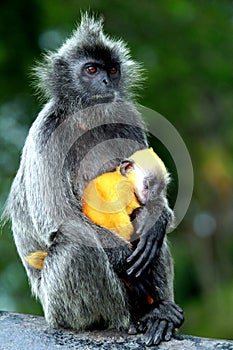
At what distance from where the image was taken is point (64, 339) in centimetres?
466

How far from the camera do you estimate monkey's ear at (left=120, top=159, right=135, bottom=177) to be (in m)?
5.26

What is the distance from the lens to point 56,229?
516 centimetres

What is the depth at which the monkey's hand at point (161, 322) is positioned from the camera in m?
4.64

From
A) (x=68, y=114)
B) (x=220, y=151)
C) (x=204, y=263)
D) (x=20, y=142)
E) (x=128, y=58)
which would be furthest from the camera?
(x=204, y=263)

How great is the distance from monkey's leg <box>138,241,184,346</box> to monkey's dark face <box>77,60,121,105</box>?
1320 millimetres

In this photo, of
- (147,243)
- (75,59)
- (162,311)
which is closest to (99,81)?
(75,59)

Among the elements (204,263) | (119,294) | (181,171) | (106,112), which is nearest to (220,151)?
(204,263)

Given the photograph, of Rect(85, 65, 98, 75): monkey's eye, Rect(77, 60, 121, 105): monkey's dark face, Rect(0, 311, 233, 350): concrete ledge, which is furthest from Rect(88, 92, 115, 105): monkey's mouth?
Rect(0, 311, 233, 350): concrete ledge

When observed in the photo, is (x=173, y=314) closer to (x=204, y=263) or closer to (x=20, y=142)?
(x=20, y=142)

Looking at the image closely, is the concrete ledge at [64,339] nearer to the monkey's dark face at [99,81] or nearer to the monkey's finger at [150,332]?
the monkey's finger at [150,332]

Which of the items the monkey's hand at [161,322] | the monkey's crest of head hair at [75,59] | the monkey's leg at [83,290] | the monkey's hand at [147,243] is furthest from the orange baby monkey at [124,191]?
the monkey's crest of head hair at [75,59]

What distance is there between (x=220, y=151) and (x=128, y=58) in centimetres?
694

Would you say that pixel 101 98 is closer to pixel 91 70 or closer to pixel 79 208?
pixel 91 70

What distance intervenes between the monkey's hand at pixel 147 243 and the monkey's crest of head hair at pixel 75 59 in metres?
1.30
